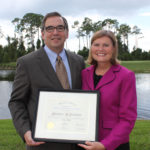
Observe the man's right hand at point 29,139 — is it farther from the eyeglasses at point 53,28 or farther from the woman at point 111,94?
the eyeglasses at point 53,28

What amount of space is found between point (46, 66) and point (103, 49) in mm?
698

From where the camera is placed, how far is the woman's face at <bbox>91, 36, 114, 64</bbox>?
281 centimetres

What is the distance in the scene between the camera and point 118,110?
2.70 metres

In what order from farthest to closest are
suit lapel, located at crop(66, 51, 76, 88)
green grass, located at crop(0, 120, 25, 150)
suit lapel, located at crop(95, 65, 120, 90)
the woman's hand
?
green grass, located at crop(0, 120, 25, 150) < suit lapel, located at crop(66, 51, 76, 88) < suit lapel, located at crop(95, 65, 120, 90) < the woman's hand

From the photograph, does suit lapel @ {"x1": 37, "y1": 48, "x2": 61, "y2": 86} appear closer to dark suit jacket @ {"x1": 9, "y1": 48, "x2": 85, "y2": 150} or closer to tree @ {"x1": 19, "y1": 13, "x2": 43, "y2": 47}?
dark suit jacket @ {"x1": 9, "y1": 48, "x2": 85, "y2": 150}

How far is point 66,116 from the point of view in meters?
2.51

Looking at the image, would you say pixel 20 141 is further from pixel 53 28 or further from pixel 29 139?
pixel 53 28

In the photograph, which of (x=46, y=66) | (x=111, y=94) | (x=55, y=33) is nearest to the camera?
(x=111, y=94)

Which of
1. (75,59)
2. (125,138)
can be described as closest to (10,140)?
(75,59)

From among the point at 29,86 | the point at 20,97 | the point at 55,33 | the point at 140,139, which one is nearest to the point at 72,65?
the point at 55,33

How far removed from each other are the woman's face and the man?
0.36 meters

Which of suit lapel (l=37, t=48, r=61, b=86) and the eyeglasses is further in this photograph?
the eyeglasses

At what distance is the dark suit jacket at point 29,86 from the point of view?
2762 millimetres

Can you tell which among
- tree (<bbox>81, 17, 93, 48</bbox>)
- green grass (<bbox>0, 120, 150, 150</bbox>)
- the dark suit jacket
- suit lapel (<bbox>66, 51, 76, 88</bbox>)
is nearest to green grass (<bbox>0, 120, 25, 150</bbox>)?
green grass (<bbox>0, 120, 150, 150</bbox>)
